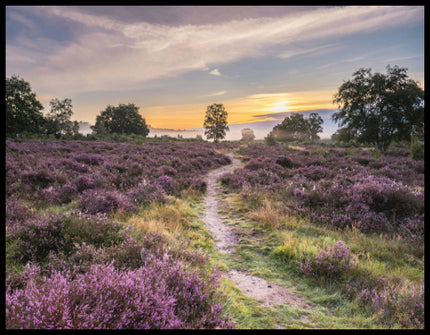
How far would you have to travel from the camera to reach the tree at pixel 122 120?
240ft

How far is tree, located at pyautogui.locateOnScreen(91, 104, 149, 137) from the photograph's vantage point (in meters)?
73.1

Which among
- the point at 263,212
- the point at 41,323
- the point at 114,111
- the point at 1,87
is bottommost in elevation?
the point at 263,212

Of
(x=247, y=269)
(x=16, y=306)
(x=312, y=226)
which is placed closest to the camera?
(x=16, y=306)

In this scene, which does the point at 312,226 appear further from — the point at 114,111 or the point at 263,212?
the point at 114,111

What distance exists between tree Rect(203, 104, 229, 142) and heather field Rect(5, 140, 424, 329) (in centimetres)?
7562

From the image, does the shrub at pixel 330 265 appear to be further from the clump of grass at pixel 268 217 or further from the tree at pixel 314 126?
the tree at pixel 314 126

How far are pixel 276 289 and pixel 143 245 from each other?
2618mm

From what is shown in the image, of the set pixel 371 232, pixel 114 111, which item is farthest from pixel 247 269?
pixel 114 111

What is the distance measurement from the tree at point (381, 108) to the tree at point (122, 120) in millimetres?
62769

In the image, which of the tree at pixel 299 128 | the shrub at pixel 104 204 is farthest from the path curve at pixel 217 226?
the tree at pixel 299 128

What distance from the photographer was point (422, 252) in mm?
4914

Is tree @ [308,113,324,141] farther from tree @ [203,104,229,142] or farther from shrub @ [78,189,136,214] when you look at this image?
shrub @ [78,189,136,214]

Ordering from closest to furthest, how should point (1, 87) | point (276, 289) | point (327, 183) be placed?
point (1, 87)
point (276, 289)
point (327, 183)

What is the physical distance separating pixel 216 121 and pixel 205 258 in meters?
82.3
